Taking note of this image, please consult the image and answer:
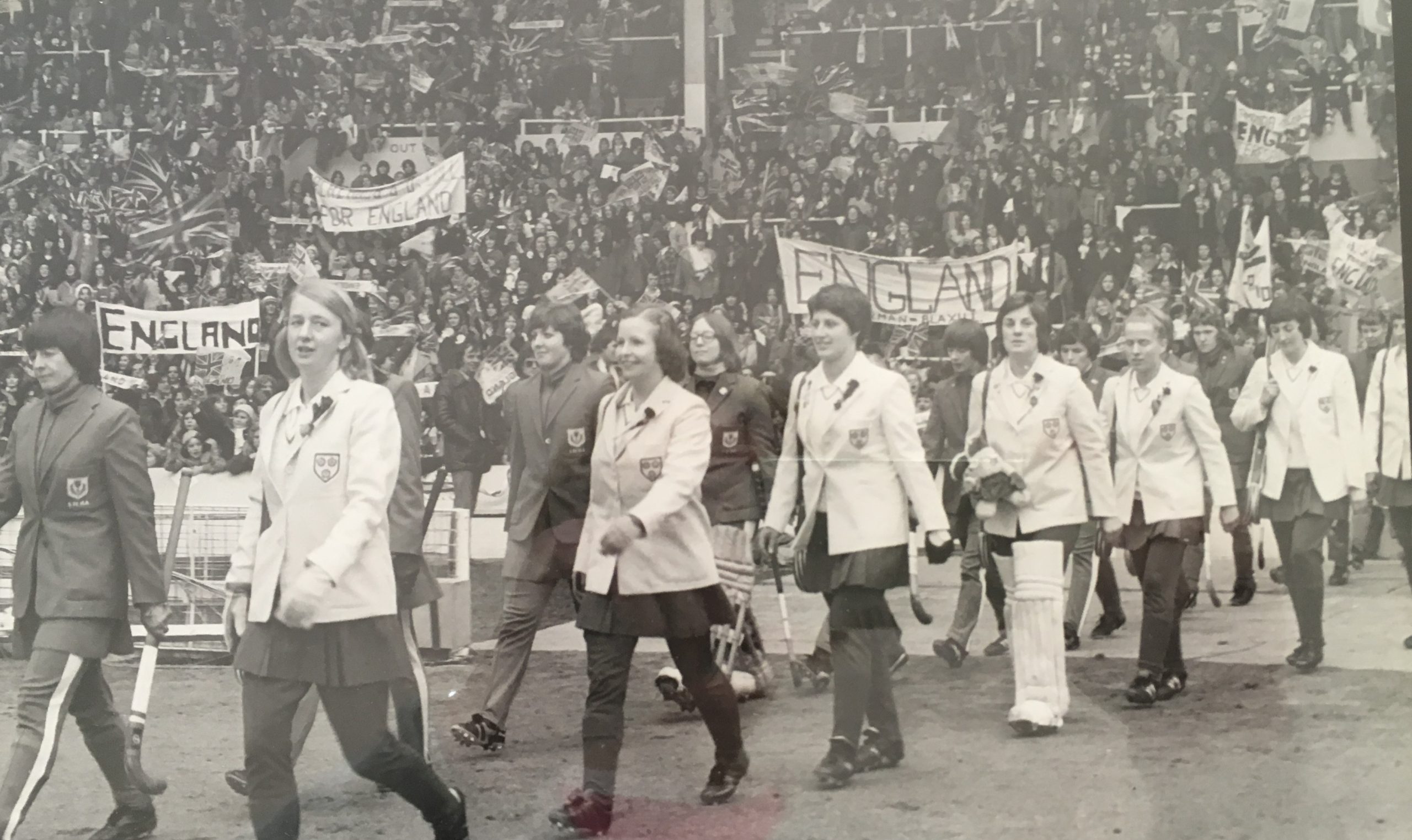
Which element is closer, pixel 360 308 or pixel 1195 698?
pixel 1195 698

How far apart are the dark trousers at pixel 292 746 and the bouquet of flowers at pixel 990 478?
1215 mm

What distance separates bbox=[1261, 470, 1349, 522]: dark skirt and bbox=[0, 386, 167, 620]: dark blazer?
231 centimetres

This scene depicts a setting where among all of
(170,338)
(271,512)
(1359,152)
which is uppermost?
(1359,152)

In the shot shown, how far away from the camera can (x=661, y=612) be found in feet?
8.04

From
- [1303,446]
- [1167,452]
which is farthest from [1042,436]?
[1303,446]

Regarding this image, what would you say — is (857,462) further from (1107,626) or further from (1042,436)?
(1107,626)

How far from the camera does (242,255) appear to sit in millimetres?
2641

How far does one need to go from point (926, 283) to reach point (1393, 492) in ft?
3.34

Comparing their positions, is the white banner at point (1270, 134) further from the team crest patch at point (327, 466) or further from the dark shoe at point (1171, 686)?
the team crest patch at point (327, 466)

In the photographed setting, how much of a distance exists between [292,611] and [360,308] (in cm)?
64

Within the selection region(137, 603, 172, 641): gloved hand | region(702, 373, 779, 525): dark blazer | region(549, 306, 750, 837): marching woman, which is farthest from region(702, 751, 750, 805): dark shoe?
region(137, 603, 172, 641): gloved hand

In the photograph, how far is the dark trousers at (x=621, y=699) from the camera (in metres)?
2.45

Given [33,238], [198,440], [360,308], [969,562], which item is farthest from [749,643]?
[33,238]

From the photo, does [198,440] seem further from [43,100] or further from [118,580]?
[43,100]
